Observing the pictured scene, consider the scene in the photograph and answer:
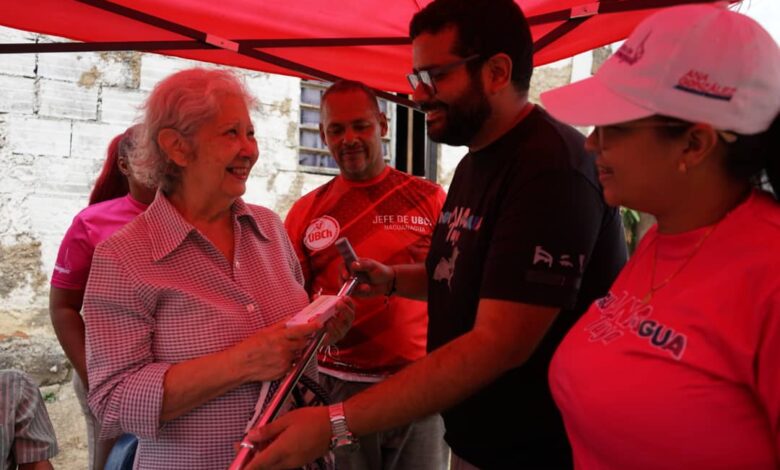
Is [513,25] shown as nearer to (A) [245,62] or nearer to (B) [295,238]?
(B) [295,238]

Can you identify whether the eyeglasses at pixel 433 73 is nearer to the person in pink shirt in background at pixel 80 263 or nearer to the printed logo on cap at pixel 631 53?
the printed logo on cap at pixel 631 53

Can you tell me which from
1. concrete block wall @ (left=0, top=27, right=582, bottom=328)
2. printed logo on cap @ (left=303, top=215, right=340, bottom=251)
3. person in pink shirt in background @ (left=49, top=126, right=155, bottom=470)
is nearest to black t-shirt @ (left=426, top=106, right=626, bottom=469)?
printed logo on cap @ (left=303, top=215, right=340, bottom=251)

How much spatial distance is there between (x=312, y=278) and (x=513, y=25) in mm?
1421

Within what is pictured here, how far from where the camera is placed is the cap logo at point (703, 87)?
1.00 metres

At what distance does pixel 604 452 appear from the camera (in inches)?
43.4

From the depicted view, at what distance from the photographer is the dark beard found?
165 centimetres

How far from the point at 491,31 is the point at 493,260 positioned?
579 mm

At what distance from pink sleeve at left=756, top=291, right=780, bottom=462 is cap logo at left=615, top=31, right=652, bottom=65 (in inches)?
16.8

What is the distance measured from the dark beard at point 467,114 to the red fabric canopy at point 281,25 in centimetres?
82

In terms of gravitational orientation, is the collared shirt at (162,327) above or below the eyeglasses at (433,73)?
below

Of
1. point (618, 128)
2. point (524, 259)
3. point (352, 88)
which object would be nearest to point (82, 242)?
point (352, 88)

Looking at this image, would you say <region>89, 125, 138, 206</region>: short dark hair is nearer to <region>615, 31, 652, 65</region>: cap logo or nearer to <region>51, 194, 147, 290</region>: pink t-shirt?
<region>51, 194, 147, 290</region>: pink t-shirt

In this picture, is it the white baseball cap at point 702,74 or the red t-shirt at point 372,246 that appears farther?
the red t-shirt at point 372,246

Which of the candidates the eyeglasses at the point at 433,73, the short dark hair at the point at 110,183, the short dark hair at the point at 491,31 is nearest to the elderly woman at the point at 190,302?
the eyeglasses at the point at 433,73
